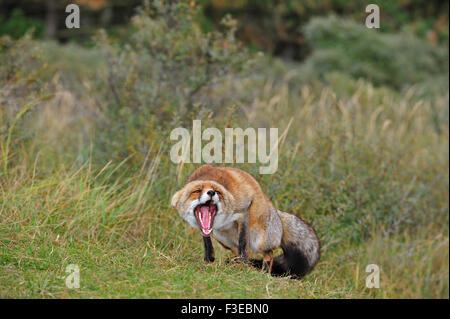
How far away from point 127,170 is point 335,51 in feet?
36.3

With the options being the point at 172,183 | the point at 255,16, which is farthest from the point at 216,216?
the point at 255,16

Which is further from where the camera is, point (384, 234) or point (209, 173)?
point (384, 234)

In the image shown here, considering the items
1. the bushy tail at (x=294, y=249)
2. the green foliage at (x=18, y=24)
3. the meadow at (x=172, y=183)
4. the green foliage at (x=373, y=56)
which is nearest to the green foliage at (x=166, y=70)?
the meadow at (x=172, y=183)

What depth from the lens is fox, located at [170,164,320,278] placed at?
405 centimetres

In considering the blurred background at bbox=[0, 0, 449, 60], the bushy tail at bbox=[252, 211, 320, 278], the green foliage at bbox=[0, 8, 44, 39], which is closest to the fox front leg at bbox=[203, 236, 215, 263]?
the bushy tail at bbox=[252, 211, 320, 278]

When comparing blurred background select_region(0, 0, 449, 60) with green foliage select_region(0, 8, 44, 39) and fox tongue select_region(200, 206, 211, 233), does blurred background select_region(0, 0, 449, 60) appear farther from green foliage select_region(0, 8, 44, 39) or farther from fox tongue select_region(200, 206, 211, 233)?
fox tongue select_region(200, 206, 211, 233)

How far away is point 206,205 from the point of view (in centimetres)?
404

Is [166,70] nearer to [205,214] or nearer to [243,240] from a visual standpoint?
[243,240]

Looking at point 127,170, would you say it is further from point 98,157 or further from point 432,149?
point 432,149

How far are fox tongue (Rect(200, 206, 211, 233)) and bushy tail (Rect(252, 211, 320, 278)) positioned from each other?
3.12 feet

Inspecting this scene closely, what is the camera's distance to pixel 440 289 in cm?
693

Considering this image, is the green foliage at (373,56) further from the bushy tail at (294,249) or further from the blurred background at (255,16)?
the bushy tail at (294,249)

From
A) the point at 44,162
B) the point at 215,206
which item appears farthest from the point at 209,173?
the point at 44,162

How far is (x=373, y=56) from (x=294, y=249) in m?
12.6
